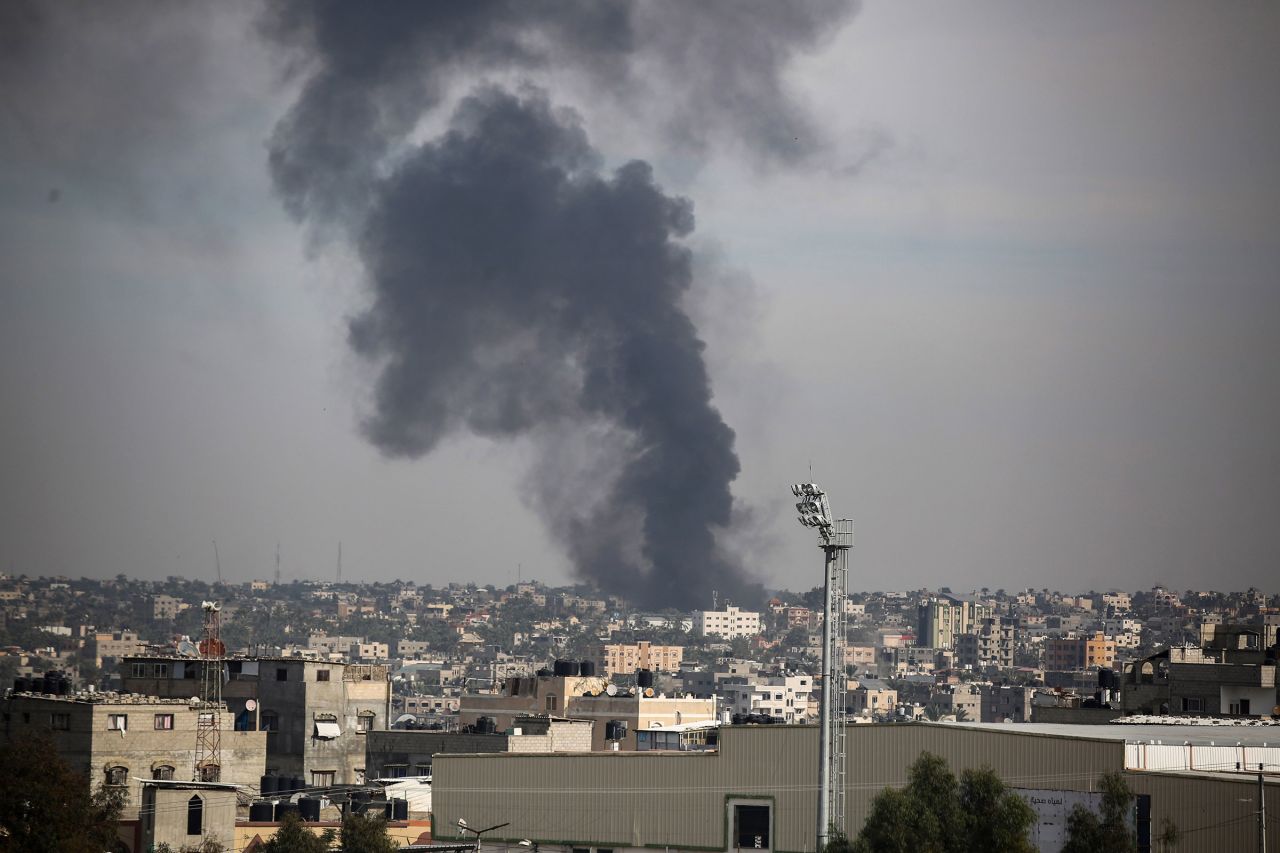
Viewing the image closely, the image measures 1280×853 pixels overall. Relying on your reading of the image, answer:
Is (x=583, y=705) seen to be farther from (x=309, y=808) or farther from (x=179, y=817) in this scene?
(x=179, y=817)

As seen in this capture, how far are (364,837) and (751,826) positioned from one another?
9183 mm

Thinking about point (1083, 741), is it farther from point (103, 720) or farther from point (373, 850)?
point (103, 720)

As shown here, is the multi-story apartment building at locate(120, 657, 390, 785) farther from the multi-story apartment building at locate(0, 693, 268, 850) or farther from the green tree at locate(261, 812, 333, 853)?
the green tree at locate(261, 812, 333, 853)

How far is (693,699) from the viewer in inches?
4277

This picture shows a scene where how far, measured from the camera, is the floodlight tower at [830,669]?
143 feet

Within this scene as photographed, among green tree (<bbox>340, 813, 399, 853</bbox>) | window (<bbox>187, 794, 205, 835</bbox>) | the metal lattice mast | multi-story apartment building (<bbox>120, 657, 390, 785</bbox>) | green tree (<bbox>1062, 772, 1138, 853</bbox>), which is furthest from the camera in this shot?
multi-story apartment building (<bbox>120, 657, 390, 785</bbox>)

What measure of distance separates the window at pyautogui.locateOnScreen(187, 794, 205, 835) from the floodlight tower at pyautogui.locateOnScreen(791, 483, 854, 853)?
765 inches

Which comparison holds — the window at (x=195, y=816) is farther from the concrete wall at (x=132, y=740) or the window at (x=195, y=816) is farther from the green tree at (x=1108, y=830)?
the green tree at (x=1108, y=830)

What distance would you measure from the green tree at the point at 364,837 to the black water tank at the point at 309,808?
33.4 ft

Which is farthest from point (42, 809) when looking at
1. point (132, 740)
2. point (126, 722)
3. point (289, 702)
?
point (289, 702)

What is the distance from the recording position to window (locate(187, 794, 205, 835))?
5803 centimetres

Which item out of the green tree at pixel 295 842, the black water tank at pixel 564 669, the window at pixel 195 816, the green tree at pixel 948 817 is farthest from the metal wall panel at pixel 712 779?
the black water tank at pixel 564 669

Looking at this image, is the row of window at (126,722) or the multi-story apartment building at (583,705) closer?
the row of window at (126,722)

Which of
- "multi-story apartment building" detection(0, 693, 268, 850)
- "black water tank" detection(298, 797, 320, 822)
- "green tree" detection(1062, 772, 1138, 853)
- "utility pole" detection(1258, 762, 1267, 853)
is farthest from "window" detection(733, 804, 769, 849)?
"multi-story apartment building" detection(0, 693, 268, 850)
